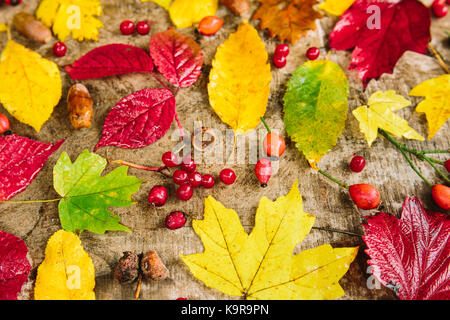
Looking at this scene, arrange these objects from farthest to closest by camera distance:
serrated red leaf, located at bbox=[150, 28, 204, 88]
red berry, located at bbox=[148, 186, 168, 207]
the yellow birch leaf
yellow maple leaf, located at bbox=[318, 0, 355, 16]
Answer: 1. yellow maple leaf, located at bbox=[318, 0, 355, 16]
2. serrated red leaf, located at bbox=[150, 28, 204, 88]
3. red berry, located at bbox=[148, 186, 168, 207]
4. the yellow birch leaf

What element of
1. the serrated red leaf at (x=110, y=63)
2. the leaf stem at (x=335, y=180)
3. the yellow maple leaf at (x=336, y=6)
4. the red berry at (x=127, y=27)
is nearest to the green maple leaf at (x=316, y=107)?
the leaf stem at (x=335, y=180)

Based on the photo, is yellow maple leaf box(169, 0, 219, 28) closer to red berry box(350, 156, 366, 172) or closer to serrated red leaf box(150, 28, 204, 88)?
serrated red leaf box(150, 28, 204, 88)

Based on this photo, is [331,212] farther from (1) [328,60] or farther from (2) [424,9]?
(2) [424,9]

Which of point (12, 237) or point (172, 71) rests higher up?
point (172, 71)

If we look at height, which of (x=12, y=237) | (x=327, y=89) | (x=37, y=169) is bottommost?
(x=12, y=237)

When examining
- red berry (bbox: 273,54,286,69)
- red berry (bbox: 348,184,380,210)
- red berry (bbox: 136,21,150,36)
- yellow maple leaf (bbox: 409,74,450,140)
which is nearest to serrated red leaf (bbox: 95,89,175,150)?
red berry (bbox: 136,21,150,36)
